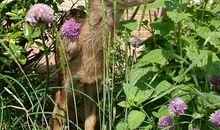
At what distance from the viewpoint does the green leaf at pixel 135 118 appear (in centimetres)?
379

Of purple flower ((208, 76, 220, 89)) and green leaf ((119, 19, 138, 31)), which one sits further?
green leaf ((119, 19, 138, 31))

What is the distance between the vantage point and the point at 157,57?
3977 millimetres

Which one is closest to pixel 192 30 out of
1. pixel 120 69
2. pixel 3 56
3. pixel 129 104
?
pixel 129 104

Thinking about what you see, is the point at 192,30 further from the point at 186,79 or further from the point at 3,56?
the point at 3,56

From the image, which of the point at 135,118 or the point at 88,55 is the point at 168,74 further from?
the point at 88,55

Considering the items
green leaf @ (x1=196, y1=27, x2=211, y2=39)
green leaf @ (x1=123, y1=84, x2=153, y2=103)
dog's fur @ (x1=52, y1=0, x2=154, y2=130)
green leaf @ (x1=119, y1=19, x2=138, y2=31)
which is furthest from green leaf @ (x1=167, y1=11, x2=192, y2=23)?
dog's fur @ (x1=52, y1=0, x2=154, y2=130)

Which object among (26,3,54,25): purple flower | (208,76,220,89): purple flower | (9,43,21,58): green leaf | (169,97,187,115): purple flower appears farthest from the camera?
(9,43,21,58): green leaf

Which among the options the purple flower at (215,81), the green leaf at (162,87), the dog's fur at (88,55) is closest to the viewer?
the purple flower at (215,81)

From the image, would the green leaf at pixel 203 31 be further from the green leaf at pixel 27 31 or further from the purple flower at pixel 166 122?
the green leaf at pixel 27 31

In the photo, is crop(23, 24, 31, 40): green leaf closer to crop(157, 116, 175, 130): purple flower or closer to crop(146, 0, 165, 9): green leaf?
crop(146, 0, 165, 9): green leaf

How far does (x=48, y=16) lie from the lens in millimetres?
2828

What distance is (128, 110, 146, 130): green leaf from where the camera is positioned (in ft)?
12.4

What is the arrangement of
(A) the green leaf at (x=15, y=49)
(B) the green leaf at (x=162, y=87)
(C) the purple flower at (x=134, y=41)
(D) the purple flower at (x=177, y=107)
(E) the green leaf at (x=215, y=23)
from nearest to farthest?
(D) the purple flower at (x=177, y=107), (B) the green leaf at (x=162, y=87), (E) the green leaf at (x=215, y=23), (C) the purple flower at (x=134, y=41), (A) the green leaf at (x=15, y=49)

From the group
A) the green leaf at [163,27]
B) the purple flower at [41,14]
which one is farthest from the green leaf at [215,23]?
the purple flower at [41,14]
